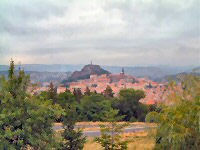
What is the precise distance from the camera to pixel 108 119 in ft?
56.1

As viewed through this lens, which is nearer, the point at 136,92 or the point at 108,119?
the point at 108,119

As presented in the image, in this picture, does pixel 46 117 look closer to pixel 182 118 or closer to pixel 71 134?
pixel 71 134

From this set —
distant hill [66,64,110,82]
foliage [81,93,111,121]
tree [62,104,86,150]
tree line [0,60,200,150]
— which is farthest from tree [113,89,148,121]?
distant hill [66,64,110,82]

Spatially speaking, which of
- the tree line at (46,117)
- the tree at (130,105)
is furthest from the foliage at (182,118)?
the tree at (130,105)

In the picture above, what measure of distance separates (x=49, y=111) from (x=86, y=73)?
143m

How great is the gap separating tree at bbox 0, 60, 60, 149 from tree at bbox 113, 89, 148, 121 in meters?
32.1

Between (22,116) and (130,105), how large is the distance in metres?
34.3

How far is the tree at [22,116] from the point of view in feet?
39.7

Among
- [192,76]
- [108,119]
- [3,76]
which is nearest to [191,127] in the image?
[192,76]

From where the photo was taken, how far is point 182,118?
13141mm

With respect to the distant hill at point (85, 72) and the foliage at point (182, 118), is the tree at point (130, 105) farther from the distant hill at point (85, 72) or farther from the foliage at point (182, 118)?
the distant hill at point (85, 72)

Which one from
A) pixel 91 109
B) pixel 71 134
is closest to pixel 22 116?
pixel 71 134

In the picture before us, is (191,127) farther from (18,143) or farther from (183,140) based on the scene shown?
(18,143)

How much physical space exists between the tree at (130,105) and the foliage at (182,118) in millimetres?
31007
